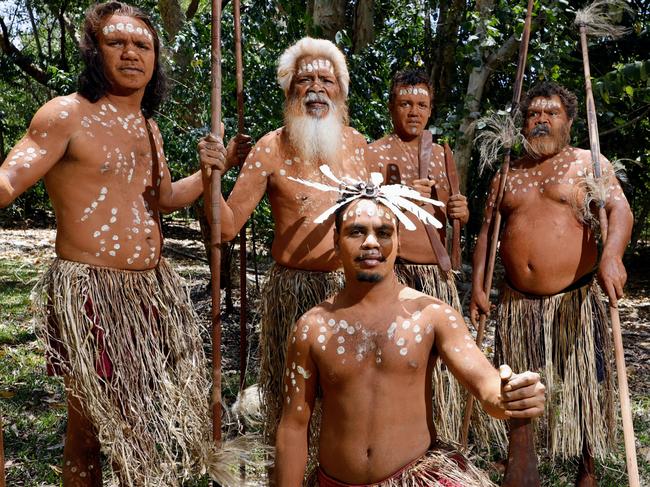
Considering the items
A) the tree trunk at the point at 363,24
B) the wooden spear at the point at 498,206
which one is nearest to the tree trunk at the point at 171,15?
the tree trunk at the point at 363,24

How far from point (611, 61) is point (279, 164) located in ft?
18.6

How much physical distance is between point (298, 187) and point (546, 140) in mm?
1250

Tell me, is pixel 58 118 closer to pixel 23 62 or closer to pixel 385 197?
pixel 385 197

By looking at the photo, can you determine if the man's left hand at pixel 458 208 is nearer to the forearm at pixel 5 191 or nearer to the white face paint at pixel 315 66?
the white face paint at pixel 315 66

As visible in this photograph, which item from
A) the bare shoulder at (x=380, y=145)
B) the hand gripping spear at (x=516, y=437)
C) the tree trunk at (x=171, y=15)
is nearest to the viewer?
the hand gripping spear at (x=516, y=437)

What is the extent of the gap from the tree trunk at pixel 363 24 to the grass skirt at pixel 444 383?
2.92 metres

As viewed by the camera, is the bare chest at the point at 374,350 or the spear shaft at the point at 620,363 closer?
the bare chest at the point at 374,350

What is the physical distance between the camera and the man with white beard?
285 centimetres

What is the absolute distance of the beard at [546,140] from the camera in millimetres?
3123

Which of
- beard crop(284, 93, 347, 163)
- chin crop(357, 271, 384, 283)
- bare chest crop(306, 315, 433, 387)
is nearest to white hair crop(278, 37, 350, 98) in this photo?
beard crop(284, 93, 347, 163)

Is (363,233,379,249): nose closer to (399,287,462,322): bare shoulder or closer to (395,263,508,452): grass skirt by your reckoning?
(399,287,462,322): bare shoulder

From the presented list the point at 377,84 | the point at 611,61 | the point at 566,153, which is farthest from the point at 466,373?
the point at 611,61

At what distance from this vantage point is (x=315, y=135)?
283 cm

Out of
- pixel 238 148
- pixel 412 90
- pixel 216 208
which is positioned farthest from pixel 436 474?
pixel 412 90
